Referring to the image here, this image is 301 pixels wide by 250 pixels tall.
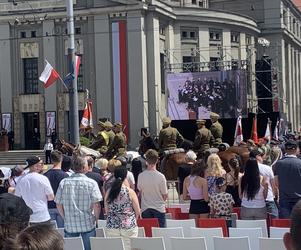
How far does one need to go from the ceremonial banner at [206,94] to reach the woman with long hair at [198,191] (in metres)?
27.9

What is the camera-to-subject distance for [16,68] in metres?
50.8

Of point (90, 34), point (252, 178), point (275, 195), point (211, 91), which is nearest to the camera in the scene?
point (252, 178)

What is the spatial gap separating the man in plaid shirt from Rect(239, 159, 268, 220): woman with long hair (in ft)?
8.73

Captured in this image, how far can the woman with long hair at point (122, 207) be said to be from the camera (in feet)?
31.6

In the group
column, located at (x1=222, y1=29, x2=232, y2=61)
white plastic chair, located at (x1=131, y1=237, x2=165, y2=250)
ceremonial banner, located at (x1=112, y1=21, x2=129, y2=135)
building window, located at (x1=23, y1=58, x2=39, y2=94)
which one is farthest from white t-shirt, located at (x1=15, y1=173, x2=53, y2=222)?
column, located at (x1=222, y1=29, x2=232, y2=61)

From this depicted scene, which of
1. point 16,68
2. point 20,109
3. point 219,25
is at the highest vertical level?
point 219,25

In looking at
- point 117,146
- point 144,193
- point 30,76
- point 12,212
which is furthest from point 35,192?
point 30,76

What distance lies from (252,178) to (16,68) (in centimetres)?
4187

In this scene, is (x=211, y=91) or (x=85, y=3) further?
(x=85, y=3)

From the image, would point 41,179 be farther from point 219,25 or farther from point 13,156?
point 219,25

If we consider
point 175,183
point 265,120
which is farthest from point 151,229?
point 265,120

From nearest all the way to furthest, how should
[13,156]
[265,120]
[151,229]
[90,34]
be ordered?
1. [151,229]
2. [265,120]
3. [13,156]
4. [90,34]

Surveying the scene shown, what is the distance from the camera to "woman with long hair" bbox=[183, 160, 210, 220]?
37.9ft

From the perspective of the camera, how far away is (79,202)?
31.6 ft
